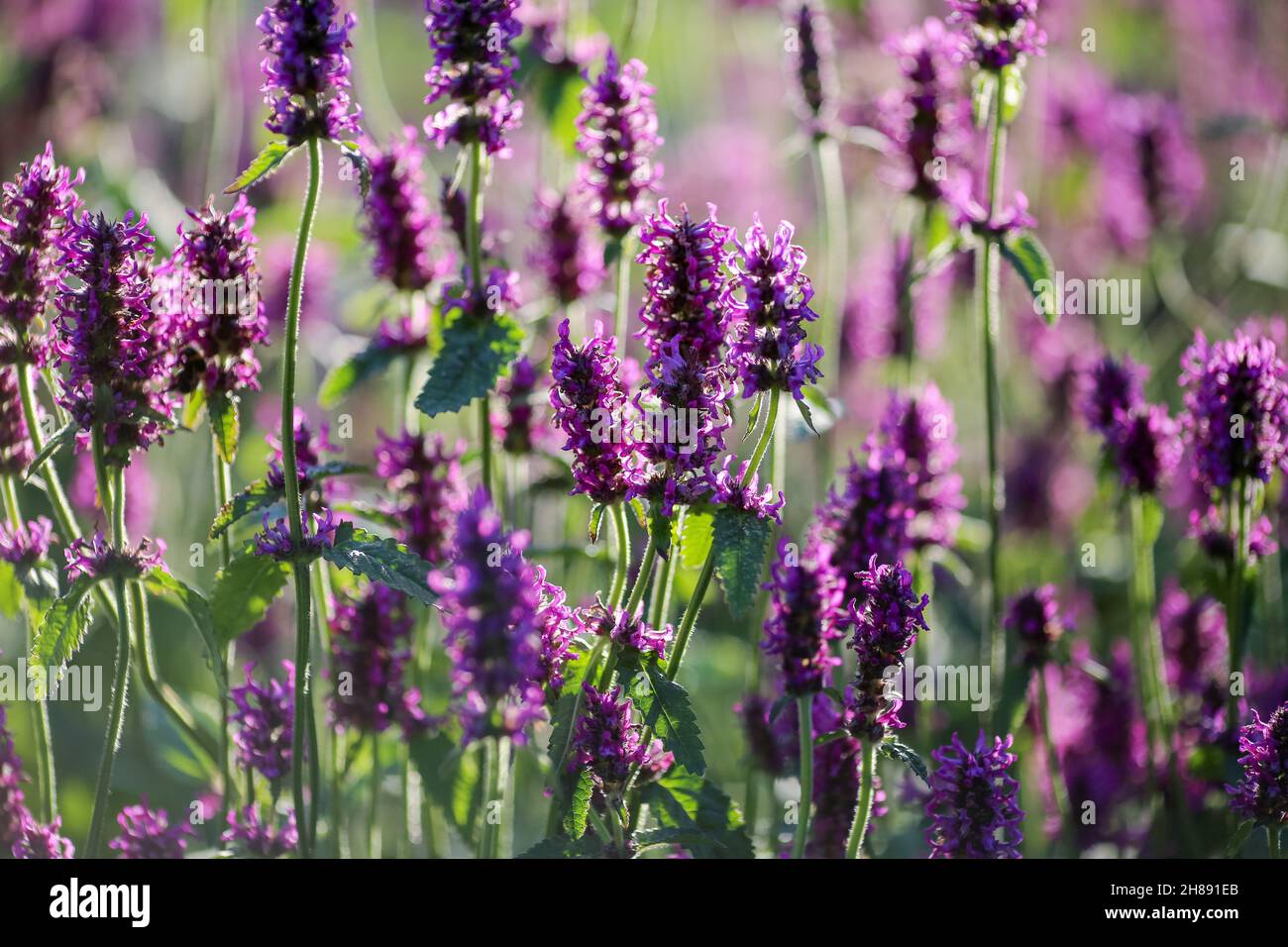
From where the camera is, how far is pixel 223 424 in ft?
8.21

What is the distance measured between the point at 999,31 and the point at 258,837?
7.32 feet

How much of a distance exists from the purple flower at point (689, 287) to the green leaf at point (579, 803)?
760 mm

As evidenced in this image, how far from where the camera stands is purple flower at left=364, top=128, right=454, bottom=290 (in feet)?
9.55

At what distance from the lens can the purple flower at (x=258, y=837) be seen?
2.57 m

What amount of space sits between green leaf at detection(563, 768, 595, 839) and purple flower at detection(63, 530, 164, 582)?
87 centimetres

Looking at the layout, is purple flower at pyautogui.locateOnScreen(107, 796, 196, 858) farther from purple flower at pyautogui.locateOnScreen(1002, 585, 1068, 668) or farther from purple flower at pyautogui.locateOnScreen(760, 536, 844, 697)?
purple flower at pyautogui.locateOnScreen(1002, 585, 1068, 668)

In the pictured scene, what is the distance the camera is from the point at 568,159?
3.78 meters

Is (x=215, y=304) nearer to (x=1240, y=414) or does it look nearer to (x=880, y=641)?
(x=880, y=641)

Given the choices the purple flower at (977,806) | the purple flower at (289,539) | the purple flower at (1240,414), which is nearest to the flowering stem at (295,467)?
the purple flower at (289,539)

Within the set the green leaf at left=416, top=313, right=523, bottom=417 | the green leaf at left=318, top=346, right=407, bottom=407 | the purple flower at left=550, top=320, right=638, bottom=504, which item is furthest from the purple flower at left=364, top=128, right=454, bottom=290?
the purple flower at left=550, top=320, right=638, bottom=504

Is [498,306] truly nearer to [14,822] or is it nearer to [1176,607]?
[14,822]

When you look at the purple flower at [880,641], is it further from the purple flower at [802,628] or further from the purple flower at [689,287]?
the purple flower at [689,287]

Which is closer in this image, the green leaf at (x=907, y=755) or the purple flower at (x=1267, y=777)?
the green leaf at (x=907, y=755)
